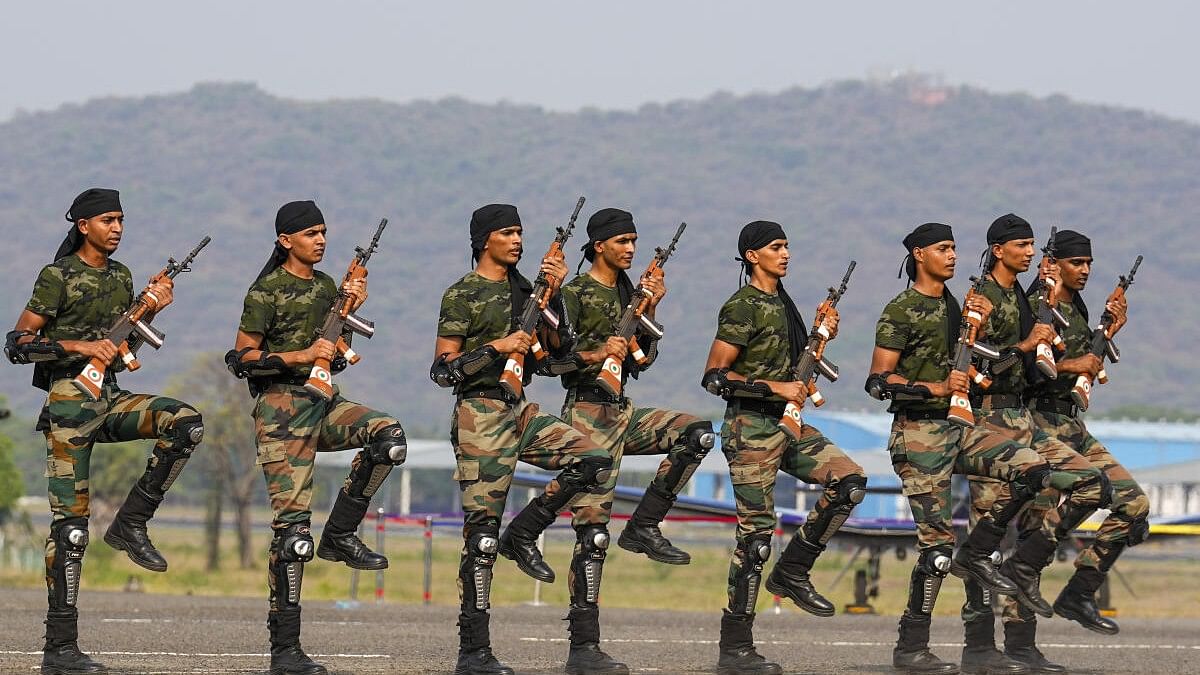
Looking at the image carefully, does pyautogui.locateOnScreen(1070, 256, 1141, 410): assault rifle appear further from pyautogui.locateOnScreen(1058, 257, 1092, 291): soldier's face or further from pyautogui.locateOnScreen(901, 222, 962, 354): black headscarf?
pyautogui.locateOnScreen(901, 222, 962, 354): black headscarf

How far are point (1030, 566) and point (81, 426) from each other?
283 inches

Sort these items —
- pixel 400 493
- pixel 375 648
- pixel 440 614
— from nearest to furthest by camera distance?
pixel 375 648 < pixel 440 614 < pixel 400 493

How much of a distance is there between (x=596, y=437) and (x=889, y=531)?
54.1 feet

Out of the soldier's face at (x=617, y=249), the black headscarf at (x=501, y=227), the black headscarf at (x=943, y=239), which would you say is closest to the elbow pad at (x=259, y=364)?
the black headscarf at (x=501, y=227)

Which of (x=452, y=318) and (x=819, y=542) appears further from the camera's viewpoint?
(x=819, y=542)

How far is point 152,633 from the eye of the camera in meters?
19.7

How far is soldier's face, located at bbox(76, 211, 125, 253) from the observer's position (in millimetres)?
14211

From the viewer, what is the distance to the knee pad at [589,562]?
49.0ft

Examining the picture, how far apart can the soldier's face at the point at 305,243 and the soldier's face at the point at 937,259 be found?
4596mm

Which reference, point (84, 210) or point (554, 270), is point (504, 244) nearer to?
point (554, 270)

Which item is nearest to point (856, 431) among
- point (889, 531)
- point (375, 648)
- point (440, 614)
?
point (889, 531)

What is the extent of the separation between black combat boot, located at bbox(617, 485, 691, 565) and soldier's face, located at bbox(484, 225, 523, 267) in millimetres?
2088

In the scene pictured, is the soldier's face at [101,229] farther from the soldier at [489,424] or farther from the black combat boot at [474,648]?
the black combat boot at [474,648]

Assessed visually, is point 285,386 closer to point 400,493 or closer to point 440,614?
point 440,614
